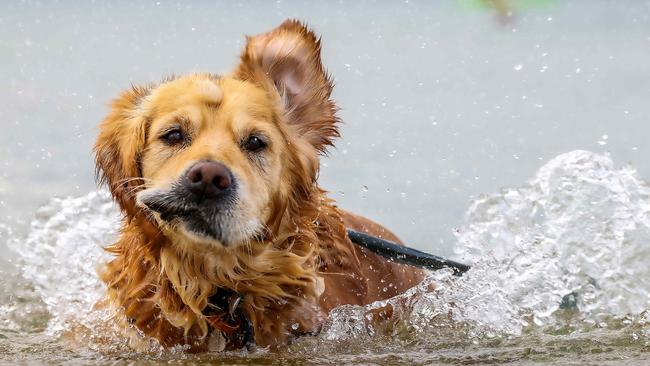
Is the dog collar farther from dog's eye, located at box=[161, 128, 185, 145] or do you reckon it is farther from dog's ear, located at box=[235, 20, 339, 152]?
dog's ear, located at box=[235, 20, 339, 152]

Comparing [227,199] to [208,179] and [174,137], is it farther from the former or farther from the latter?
[174,137]

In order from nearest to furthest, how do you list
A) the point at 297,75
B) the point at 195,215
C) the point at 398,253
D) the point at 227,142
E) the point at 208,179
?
the point at 208,179
the point at 195,215
the point at 227,142
the point at 297,75
the point at 398,253

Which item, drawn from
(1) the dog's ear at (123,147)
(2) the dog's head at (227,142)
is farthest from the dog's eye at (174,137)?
(1) the dog's ear at (123,147)

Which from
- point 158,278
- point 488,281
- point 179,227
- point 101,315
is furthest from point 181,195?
point 488,281

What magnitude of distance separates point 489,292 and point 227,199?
2.00 m

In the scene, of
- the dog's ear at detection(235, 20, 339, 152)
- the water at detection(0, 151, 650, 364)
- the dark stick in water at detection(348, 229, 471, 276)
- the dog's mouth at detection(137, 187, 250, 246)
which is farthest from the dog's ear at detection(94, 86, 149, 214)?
the dark stick in water at detection(348, 229, 471, 276)

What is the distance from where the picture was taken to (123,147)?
4.46m

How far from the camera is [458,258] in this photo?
6008 millimetres

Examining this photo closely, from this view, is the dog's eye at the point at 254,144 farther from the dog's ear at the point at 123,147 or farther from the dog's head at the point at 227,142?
the dog's ear at the point at 123,147

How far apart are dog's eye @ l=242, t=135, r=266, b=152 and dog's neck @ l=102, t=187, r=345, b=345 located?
391mm

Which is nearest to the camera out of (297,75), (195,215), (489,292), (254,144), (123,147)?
(195,215)

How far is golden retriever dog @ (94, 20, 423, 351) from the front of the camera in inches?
161

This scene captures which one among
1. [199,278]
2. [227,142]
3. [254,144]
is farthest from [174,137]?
[199,278]

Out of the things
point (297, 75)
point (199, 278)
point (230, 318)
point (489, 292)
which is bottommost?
point (230, 318)
